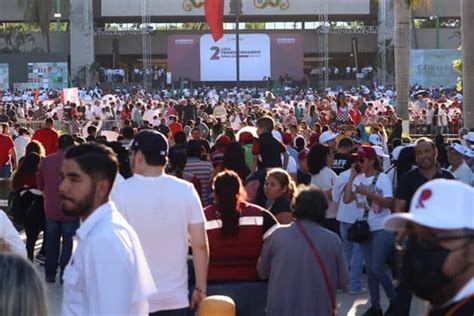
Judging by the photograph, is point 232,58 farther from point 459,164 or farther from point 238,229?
point 238,229

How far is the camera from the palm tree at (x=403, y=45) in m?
26.0

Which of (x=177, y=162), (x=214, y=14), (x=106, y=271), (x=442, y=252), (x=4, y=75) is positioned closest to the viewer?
(x=442, y=252)

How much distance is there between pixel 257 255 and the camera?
687cm

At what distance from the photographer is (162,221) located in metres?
6.01

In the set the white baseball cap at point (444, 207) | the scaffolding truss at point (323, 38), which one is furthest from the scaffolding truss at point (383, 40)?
the white baseball cap at point (444, 207)

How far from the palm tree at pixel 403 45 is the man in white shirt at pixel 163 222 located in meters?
20.2

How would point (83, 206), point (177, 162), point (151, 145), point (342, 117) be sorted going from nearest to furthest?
point (83, 206)
point (151, 145)
point (177, 162)
point (342, 117)

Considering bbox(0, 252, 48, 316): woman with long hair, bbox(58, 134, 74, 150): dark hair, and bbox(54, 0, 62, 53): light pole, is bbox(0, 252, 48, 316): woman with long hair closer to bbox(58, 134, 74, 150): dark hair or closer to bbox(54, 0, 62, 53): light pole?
bbox(58, 134, 74, 150): dark hair

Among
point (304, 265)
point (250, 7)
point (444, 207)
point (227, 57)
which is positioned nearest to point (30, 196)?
point (304, 265)

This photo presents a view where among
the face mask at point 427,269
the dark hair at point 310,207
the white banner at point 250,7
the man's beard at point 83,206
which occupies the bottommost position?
the dark hair at point 310,207

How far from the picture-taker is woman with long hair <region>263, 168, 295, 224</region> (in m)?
7.80

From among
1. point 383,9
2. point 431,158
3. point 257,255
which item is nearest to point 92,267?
point 257,255

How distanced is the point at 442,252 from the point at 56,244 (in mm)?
8629

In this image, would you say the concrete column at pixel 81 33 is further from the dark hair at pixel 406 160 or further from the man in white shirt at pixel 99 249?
the man in white shirt at pixel 99 249
